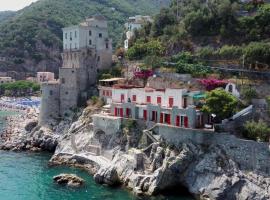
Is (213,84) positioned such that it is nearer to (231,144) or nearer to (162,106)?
(162,106)

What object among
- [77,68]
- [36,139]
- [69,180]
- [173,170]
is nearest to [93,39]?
[77,68]

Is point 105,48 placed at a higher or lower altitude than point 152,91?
higher

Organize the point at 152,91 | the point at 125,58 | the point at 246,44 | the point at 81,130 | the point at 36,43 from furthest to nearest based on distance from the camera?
the point at 36,43, the point at 125,58, the point at 246,44, the point at 81,130, the point at 152,91

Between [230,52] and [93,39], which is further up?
[93,39]

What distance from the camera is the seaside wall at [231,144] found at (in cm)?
3734

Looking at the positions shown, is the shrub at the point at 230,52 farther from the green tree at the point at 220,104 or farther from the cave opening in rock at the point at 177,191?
the cave opening in rock at the point at 177,191

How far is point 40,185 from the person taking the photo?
44094 mm

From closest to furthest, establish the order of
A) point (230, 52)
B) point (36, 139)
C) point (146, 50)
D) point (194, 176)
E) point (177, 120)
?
point (194, 176) < point (177, 120) < point (230, 52) < point (36, 139) < point (146, 50)

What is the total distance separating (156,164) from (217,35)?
2589 centimetres

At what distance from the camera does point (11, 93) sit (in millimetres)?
131250

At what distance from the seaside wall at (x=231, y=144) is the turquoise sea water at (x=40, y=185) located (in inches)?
200

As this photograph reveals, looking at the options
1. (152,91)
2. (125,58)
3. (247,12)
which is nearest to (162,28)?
(125,58)

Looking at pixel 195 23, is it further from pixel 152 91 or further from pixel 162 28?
pixel 152 91

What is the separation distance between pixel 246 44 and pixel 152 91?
49.9 feet
